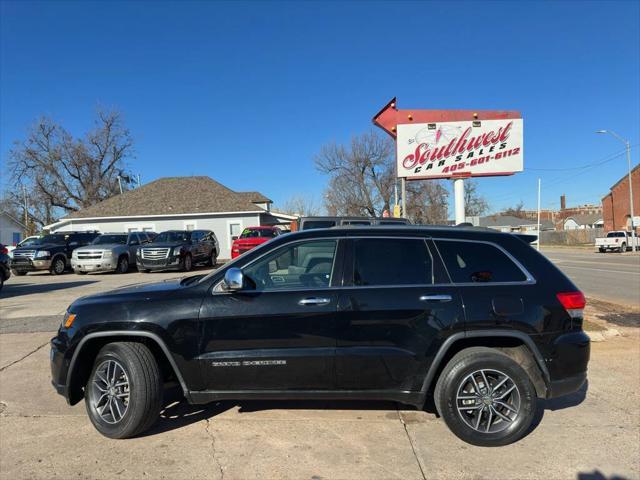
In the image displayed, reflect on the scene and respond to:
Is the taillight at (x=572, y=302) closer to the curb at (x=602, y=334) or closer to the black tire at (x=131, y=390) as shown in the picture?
the black tire at (x=131, y=390)

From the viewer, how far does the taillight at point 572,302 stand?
361 cm

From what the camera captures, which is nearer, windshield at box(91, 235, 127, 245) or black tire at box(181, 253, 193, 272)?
black tire at box(181, 253, 193, 272)

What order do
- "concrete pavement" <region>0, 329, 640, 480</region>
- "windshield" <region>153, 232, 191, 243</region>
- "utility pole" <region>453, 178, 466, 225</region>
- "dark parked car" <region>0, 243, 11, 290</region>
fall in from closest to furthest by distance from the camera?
1. "concrete pavement" <region>0, 329, 640, 480</region>
2. "utility pole" <region>453, 178, 466, 225</region>
3. "dark parked car" <region>0, 243, 11, 290</region>
4. "windshield" <region>153, 232, 191, 243</region>

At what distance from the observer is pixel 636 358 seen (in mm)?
5797

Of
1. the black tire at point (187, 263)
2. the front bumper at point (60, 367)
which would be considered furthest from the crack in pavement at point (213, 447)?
the black tire at point (187, 263)

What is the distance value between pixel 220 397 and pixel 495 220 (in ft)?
307

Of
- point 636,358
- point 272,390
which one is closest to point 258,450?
point 272,390

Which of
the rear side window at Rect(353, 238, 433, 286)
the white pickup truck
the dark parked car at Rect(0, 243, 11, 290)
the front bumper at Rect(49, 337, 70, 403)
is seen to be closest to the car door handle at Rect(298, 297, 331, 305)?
the rear side window at Rect(353, 238, 433, 286)

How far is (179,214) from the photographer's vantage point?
97.5 ft

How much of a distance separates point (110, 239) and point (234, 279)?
17.7 meters

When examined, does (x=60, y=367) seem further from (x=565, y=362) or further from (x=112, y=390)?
(x=565, y=362)

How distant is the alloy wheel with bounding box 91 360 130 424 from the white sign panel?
8.58 m

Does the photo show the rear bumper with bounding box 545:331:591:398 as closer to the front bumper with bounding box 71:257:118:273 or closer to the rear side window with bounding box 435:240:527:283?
the rear side window with bounding box 435:240:527:283

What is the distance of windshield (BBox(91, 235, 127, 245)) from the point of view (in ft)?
61.4
